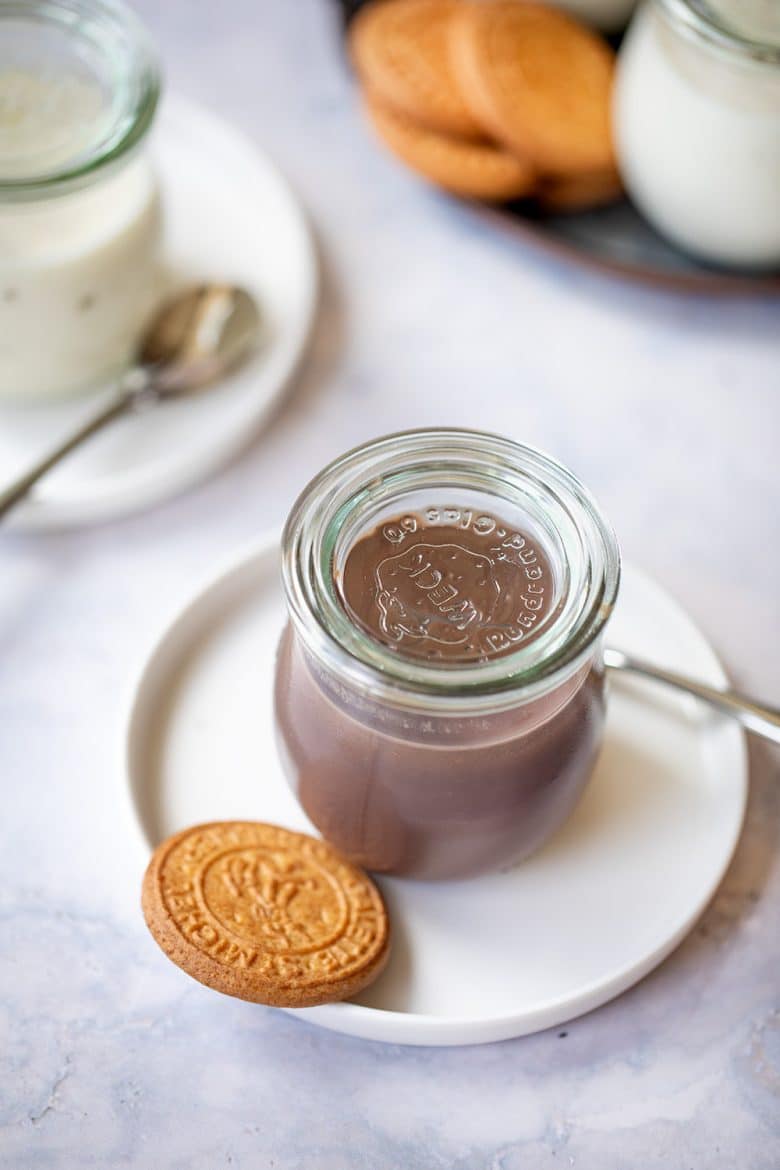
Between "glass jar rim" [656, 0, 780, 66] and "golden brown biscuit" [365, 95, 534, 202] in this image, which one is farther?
"golden brown biscuit" [365, 95, 534, 202]

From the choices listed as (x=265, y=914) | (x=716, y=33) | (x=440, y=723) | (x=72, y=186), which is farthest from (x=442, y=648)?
(x=716, y=33)

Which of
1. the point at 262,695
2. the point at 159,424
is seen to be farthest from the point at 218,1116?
the point at 159,424

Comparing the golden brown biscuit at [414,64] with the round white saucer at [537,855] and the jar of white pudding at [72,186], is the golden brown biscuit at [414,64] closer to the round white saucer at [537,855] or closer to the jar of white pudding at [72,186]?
the jar of white pudding at [72,186]

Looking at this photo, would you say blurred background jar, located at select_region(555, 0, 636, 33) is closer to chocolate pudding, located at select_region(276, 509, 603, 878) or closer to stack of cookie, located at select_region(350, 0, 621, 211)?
stack of cookie, located at select_region(350, 0, 621, 211)

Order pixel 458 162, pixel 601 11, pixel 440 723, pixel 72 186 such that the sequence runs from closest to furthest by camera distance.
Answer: pixel 440 723 < pixel 72 186 < pixel 458 162 < pixel 601 11

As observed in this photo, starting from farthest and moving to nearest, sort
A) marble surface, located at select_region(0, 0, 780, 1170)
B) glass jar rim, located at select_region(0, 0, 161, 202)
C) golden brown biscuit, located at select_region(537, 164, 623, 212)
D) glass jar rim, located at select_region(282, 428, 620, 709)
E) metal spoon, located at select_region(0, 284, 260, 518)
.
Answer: golden brown biscuit, located at select_region(537, 164, 623, 212), metal spoon, located at select_region(0, 284, 260, 518), glass jar rim, located at select_region(0, 0, 161, 202), marble surface, located at select_region(0, 0, 780, 1170), glass jar rim, located at select_region(282, 428, 620, 709)

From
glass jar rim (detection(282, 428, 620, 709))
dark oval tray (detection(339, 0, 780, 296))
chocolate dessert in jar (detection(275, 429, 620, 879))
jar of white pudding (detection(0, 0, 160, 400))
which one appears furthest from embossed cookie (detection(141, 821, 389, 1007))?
dark oval tray (detection(339, 0, 780, 296))

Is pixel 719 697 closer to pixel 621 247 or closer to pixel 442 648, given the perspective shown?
pixel 442 648
